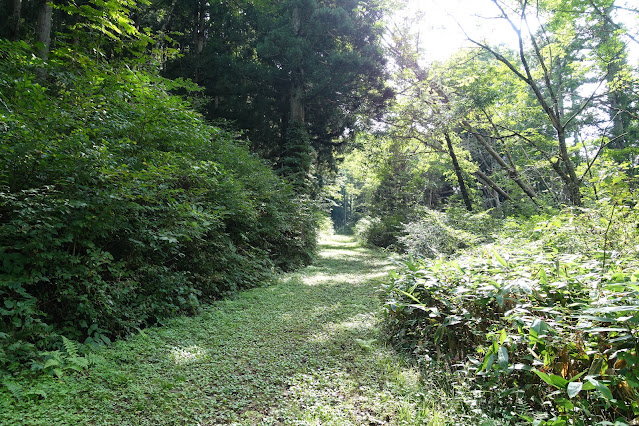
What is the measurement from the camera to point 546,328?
1832mm

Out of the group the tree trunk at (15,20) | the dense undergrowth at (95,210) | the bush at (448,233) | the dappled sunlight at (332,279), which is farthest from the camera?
the bush at (448,233)

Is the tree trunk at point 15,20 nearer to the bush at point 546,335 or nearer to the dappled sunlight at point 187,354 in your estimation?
the dappled sunlight at point 187,354

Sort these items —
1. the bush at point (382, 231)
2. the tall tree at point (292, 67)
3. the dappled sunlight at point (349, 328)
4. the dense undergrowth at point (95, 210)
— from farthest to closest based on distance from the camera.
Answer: the bush at point (382, 231) < the tall tree at point (292, 67) < the dappled sunlight at point (349, 328) < the dense undergrowth at point (95, 210)

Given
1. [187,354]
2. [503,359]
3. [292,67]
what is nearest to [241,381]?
[187,354]

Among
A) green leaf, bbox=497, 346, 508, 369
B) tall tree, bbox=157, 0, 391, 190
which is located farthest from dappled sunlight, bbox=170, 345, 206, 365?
tall tree, bbox=157, 0, 391, 190

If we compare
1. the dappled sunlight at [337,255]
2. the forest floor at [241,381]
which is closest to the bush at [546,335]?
the forest floor at [241,381]

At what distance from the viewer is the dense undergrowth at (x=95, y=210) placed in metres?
2.71

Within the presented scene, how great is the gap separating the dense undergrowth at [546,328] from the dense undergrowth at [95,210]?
10.2 ft

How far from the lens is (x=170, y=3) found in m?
11.4

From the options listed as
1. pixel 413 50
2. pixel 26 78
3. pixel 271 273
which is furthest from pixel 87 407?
pixel 413 50

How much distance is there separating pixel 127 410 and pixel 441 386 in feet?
7.95

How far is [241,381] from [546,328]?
7.93 ft

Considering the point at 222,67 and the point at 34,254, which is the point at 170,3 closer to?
the point at 222,67

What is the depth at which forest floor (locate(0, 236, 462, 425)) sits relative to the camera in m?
2.19
